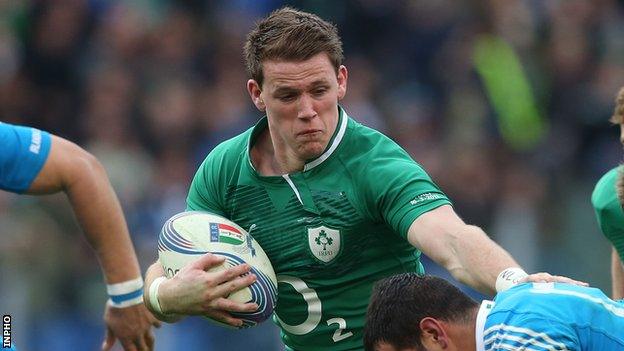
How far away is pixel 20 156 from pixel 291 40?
1347mm

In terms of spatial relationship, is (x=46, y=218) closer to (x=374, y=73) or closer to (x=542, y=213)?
(x=374, y=73)

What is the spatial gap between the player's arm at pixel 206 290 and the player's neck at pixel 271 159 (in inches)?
24.4

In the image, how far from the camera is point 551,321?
4.63 meters

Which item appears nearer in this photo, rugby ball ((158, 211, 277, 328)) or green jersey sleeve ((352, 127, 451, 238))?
green jersey sleeve ((352, 127, 451, 238))

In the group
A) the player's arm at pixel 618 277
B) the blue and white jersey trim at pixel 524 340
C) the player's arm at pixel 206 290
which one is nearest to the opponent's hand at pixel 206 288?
the player's arm at pixel 206 290

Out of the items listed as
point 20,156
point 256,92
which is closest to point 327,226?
point 256,92

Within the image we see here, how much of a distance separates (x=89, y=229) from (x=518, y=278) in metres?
2.27

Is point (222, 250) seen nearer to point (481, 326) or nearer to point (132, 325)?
point (132, 325)

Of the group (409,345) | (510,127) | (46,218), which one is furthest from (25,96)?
(409,345)

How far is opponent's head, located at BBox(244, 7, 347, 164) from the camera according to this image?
5.78 m

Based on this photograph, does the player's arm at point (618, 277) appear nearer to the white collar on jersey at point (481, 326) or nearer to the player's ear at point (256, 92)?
the player's ear at point (256, 92)

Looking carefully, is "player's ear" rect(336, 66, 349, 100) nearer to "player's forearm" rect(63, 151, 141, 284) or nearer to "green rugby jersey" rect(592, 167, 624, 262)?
"player's forearm" rect(63, 151, 141, 284)

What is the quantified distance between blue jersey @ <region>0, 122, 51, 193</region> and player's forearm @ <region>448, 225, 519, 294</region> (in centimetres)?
200

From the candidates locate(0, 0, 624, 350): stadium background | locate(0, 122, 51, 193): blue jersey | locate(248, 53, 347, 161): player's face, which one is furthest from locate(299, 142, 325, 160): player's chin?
locate(0, 0, 624, 350): stadium background
